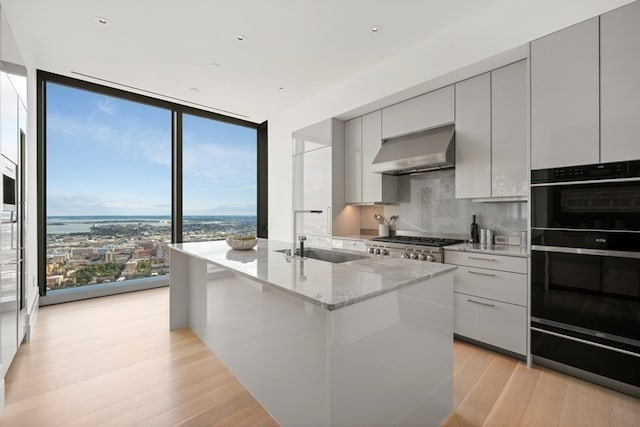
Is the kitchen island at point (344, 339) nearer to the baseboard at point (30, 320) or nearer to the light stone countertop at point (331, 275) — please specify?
the light stone countertop at point (331, 275)

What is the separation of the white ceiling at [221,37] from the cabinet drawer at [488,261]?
1998 mm

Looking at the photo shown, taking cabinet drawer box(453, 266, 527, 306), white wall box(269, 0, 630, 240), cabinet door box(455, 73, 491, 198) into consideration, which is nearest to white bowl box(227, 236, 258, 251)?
cabinet drawer box(453, 266, 527, 306)

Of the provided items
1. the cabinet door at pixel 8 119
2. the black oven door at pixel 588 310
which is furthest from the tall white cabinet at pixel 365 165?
the cabinet door at pixel 8 119

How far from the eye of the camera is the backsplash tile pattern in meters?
2.94

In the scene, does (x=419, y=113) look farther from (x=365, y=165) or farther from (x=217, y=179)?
(x=217, y=179)

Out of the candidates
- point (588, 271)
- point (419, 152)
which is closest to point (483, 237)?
point (588, 271)

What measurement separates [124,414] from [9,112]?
212 centimetres

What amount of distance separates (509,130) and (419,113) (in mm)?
923

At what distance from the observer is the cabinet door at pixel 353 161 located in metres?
3.93

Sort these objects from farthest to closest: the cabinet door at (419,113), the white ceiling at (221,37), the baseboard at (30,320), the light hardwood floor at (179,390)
Result: the cabinet door at (419,113), the baseboard at (30,320), the white ceiling at (221,37), the light hardwood floor at (179,390)

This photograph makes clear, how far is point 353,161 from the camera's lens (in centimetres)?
401

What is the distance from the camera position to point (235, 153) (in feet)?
17.6

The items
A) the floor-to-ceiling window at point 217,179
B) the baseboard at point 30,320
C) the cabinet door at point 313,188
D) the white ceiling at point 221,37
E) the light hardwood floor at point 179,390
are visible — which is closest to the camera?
the light hardwood floor at point 179,390

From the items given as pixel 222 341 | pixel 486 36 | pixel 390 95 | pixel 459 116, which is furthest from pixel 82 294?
pixel 486 36
